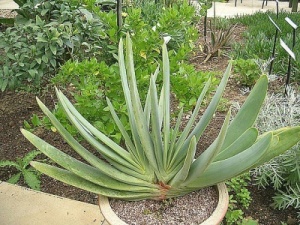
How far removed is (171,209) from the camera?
72.1 inches

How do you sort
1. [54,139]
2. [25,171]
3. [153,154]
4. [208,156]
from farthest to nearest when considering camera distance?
1. [54,139]
2. [25,171]
3. [153,154]
4. [208,156]

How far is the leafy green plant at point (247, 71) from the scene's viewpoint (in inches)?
149

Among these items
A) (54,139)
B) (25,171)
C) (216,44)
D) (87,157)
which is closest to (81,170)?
(87,157)

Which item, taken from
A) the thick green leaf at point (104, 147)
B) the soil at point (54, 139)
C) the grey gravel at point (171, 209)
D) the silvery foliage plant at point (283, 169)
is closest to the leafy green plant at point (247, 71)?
the soil at point (54, 139)

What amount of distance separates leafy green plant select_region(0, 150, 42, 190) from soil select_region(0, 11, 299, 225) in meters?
0.05

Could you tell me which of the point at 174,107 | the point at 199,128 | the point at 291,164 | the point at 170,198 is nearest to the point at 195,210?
the point at 170,198

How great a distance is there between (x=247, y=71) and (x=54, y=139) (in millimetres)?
1802

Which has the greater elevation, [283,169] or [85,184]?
[85,184]

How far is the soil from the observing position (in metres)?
2.46

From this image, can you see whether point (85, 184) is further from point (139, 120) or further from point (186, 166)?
point (186, 166)

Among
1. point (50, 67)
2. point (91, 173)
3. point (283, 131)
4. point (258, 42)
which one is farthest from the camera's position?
point (258, 42)

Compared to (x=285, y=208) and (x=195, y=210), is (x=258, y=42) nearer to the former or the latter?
(x=285, y=208)

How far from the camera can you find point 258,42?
14.8ft

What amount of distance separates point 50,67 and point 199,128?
1845mm
